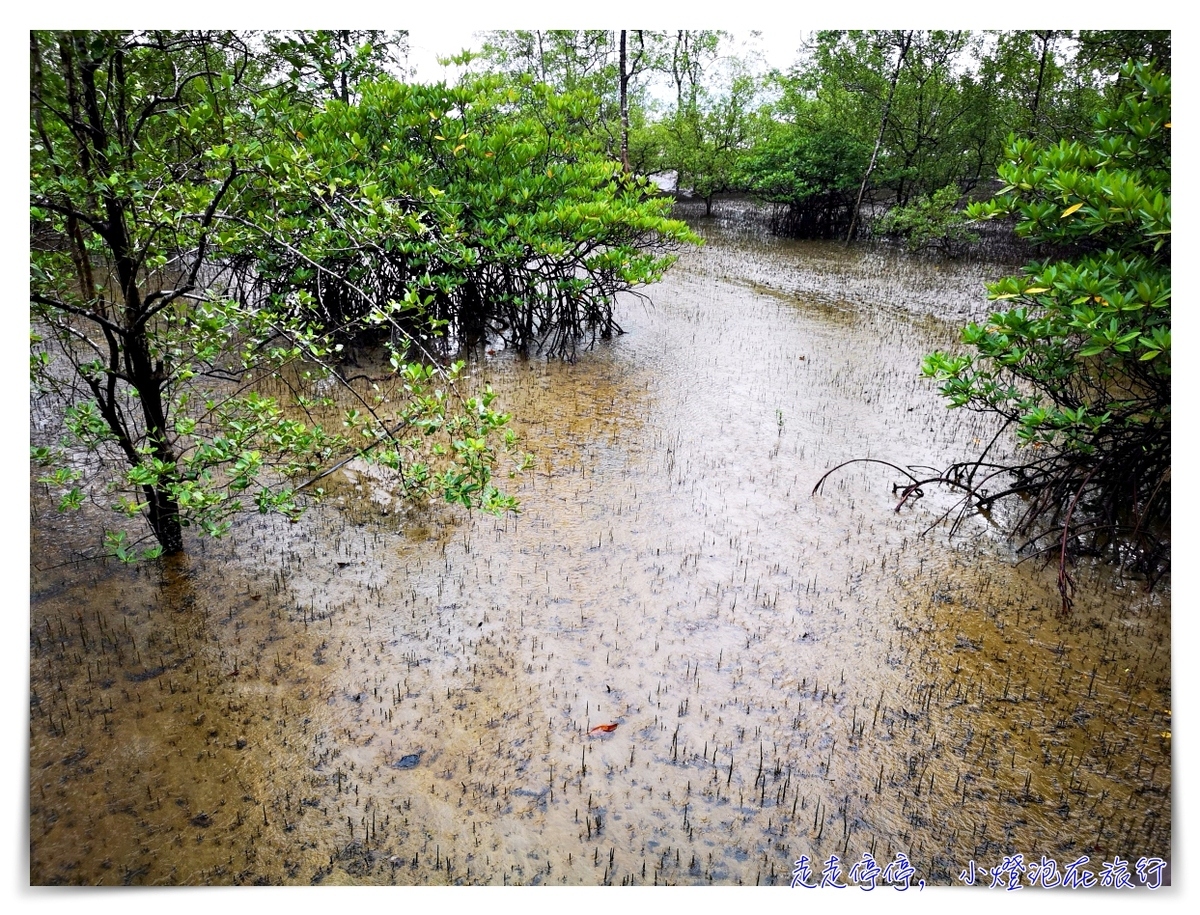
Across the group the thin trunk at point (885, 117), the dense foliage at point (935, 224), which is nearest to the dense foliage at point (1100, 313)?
the dense foliage at point (935, 224)

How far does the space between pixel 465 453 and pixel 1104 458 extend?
307 cm

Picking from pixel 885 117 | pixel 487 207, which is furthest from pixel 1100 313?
pixel 885 117

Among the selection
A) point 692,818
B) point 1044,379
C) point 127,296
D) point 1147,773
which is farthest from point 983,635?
point 127,296

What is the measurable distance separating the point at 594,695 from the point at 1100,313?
100 inches

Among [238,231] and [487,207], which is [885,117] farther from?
[238,231]

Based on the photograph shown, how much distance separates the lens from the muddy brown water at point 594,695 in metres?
2.48

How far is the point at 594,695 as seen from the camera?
3.11m

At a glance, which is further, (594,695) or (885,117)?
(885,117)

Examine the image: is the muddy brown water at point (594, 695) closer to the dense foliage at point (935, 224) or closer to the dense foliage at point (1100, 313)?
the dense foliage at point (1100, 313)

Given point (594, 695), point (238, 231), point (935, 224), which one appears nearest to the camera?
point (594, 695)

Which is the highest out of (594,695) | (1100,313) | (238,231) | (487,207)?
(487,207)

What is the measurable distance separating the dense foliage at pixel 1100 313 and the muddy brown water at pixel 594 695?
43 centimetres

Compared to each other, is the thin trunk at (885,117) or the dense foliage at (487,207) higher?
the thin trunk at (885,117)

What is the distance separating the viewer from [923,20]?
2725mm
